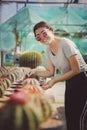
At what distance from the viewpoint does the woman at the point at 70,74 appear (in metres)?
1.53

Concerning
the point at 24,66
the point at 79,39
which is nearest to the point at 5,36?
the point at 24,66

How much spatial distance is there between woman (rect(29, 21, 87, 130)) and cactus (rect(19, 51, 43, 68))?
0.38ft

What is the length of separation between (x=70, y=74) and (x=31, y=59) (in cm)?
52

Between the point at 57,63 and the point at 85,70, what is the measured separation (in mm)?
184

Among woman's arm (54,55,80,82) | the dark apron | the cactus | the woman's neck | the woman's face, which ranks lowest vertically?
the dark apron

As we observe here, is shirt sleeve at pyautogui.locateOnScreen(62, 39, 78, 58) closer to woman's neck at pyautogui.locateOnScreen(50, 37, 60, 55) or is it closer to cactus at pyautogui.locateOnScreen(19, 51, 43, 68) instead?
woman's neck at pyautogui.locateOnScreen(50, 37, 60, 55)

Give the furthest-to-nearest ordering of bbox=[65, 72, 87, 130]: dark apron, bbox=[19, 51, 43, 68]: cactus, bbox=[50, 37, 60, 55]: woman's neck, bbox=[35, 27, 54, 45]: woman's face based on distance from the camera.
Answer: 1. bbox=[19, 51, 43, 68]: cactus
2. bbox=[65, 72, 87, 130]: dark apron
3. bbox=[50, 37, 60, 55]: woman's neck
4. bbox=[35, 27, 54, 45]: woman's face

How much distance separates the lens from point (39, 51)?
6.69 feet

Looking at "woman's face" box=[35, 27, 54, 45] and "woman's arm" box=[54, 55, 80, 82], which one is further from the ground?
"woman's face" box=[35, 27, 54, 45]

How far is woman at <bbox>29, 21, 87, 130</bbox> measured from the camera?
153cm

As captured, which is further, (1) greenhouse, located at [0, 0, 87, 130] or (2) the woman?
(2) the woman

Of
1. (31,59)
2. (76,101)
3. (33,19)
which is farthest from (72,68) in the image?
(33,19)

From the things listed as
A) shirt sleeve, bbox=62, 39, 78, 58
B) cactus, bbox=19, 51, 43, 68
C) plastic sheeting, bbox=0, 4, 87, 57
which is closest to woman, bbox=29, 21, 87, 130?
shirt sleeve, bbox=62, 39, 78, 58

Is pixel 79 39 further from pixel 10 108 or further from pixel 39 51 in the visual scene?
pixel 10 108
